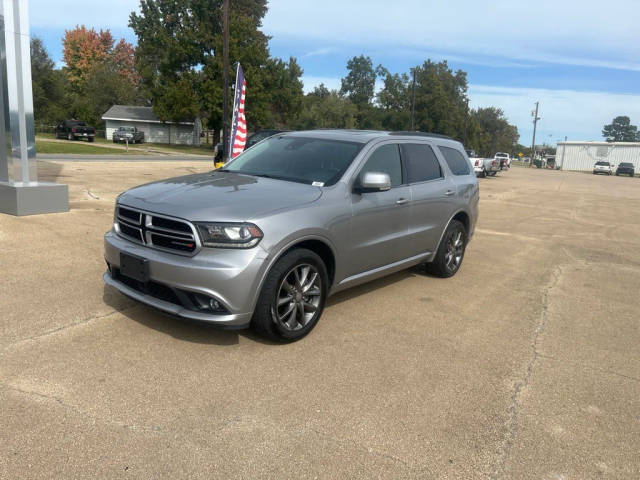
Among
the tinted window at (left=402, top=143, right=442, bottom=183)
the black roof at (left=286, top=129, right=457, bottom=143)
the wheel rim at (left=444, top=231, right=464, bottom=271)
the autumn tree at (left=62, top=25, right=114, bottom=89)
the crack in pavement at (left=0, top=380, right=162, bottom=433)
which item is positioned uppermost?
the autumn tree at (left=62, top=25, right=114, bottom=89)

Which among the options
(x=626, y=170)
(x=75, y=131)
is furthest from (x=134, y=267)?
(x=626, y=170)

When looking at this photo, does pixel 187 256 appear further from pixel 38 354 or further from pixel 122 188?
pixel 122 188

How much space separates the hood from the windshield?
0.75 ft

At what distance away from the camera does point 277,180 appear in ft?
15.6

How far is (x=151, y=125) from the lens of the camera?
5572 centimetres

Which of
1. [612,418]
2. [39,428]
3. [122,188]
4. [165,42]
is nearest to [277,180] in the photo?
[39,428]

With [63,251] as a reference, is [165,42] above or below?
above

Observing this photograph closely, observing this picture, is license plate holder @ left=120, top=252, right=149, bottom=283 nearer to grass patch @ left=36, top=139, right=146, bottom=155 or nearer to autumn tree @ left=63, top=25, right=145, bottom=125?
grass patch @ left=36, top=139, right=146, bottom=155

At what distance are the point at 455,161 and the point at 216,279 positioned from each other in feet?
14.1

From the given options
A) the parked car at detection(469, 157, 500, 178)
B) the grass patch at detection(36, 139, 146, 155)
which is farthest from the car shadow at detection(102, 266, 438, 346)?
the parked car at detection(469, 157, 500, 178)

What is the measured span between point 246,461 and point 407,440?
96 centimetres

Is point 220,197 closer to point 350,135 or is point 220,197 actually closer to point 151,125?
point 350,135

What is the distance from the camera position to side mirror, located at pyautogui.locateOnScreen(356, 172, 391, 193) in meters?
4.57

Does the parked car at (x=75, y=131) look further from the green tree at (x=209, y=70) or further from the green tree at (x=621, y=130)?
the green tree at (x=621, y=130)
